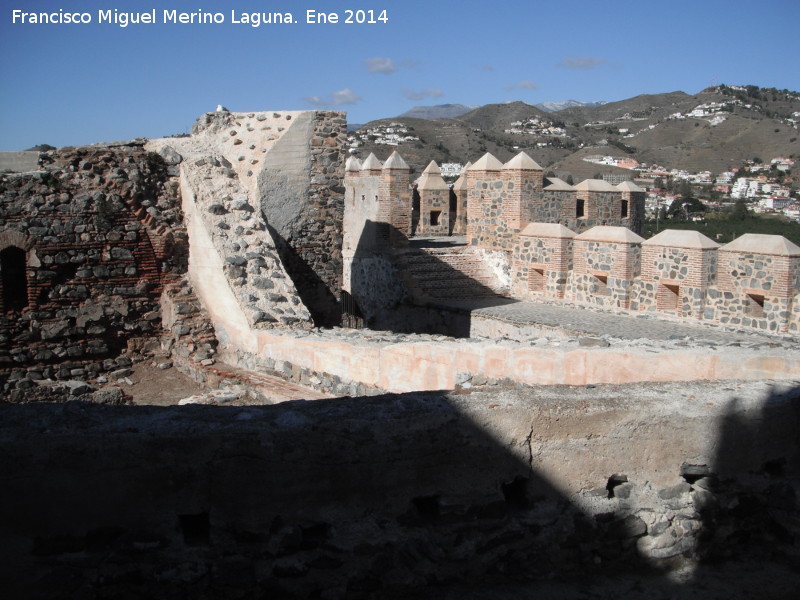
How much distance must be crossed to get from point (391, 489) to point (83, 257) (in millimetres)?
5734

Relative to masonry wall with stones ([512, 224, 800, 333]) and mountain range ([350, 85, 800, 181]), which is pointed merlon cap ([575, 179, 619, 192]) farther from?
mountain range ([350, 85, 800, 181])

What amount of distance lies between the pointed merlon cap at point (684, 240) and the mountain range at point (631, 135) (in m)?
31.5

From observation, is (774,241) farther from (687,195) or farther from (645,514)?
(687,195)

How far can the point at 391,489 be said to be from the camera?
11.2 feet

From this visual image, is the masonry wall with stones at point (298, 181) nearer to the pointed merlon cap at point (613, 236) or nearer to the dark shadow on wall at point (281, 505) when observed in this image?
the pointed merlon cap at point (613, 236)

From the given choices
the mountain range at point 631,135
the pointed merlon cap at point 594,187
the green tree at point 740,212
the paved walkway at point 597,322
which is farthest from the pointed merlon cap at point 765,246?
the mountain range at point 631,135

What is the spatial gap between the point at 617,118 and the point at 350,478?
93345mm

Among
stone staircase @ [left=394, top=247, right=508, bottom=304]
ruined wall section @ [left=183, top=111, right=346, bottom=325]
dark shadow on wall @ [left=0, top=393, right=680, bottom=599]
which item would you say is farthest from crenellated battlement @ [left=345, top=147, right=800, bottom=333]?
dark shadow on wall @ [left=0, top=393, right=680, bottom=599]

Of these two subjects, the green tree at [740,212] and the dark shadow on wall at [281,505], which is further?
the green tree at [740,212]

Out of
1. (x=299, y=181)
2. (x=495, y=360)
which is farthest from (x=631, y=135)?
(x=495, y=360)

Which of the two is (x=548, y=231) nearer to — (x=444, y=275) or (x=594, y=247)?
(x=594, y=247)

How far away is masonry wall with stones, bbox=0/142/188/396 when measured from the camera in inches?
307

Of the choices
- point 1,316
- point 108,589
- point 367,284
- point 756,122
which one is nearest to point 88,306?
point 1,316

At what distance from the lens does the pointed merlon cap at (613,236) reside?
1199 cm
